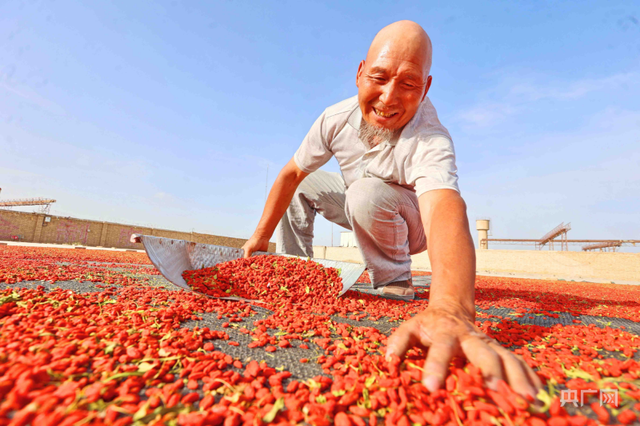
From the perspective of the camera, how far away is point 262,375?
1.06 m

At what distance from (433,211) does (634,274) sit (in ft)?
40.8

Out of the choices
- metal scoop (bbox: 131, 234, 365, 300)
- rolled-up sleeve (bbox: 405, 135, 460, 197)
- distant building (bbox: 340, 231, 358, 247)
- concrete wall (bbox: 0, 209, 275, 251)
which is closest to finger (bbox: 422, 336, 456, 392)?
rolled-up sleeve (bbox: 405, 135, 460, 197)

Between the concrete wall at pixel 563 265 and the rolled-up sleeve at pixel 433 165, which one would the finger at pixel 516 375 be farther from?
the concrete wall at pixel 563 265

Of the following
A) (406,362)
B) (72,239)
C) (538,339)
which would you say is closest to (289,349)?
(406,362)

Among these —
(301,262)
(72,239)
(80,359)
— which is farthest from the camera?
(72,239)

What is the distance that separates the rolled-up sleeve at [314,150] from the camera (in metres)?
2.99

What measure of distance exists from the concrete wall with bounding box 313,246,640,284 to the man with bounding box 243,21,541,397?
7.10 meters

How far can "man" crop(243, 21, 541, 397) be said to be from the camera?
985 mm

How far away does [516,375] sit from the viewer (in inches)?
32.6

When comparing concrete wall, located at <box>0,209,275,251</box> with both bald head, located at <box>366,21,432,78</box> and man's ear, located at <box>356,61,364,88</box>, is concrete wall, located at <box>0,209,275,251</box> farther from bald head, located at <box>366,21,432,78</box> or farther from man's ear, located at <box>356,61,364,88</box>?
bald head, located at <box>366,21,432,78</box>

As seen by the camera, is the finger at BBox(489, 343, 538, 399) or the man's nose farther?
the man's nose

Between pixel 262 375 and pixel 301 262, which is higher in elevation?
pixel 301 262

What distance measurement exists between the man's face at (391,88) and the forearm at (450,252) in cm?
86

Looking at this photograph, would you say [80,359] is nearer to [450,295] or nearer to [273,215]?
[450,295]
